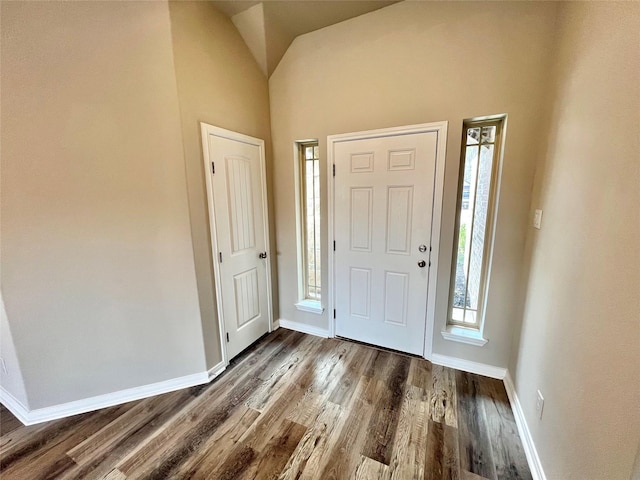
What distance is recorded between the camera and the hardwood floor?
1.38 metres

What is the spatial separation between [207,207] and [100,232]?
67 cm

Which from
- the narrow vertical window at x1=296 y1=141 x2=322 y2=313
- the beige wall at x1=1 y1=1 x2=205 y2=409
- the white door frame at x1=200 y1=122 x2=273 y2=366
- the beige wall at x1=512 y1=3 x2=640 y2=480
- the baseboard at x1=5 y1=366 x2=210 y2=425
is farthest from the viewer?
the narrow vertical window at x1=296 y1=141 x2=322 y2=313

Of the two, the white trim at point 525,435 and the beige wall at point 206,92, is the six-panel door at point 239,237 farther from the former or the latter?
the white trim at point 525,435

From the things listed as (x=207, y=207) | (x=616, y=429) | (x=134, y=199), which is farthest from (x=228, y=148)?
(x=616, y=429)

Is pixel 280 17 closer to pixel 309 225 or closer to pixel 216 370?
pixel 309 225

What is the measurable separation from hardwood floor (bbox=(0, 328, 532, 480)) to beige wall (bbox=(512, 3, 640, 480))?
0.35 metres

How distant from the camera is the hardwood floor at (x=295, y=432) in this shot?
1380 millimetres

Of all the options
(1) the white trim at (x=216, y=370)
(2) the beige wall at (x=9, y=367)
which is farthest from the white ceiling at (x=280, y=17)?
(1) the white trim at (x=216, y=370)

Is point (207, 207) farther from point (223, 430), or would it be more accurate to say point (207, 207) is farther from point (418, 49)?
point (418, 49)

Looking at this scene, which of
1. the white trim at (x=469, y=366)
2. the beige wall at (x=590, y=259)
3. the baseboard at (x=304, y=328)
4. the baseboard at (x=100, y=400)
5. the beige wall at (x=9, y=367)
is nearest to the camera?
the beige wall at (x=590, y=259)

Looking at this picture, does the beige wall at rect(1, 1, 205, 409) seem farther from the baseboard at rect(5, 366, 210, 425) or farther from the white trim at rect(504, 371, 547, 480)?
the white trim at rect(504, 371, 547, 480)

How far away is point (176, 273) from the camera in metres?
1.86

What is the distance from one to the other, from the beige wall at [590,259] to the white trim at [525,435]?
0.06 meters

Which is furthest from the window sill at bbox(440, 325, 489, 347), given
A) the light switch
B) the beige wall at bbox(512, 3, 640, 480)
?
the light switch
